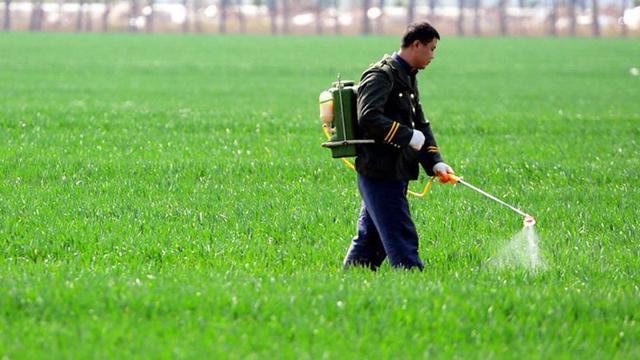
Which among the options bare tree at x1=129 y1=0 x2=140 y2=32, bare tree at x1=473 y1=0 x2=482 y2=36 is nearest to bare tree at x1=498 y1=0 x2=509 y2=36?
bare tree at x1=473 y1=0 x2=482 y2=36

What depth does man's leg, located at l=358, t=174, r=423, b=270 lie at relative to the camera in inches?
304

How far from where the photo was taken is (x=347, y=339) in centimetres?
612

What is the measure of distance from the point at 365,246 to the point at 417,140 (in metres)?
0.99

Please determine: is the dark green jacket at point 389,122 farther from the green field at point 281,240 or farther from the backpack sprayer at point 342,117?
the green field at point 281,240

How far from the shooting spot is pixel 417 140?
7539 mm

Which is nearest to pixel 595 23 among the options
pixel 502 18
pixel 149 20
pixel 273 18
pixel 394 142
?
pixel 502 18

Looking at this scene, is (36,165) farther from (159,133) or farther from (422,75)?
(422,75)

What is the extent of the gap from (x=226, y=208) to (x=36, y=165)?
3.43 metres

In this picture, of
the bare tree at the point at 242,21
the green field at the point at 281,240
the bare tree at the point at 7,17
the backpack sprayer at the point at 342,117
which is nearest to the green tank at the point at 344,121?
the backpack sprayer at the point at 342,117

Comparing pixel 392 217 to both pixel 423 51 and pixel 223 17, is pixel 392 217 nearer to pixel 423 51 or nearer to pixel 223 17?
pixel 423 51

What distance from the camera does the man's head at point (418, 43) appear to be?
7.58m

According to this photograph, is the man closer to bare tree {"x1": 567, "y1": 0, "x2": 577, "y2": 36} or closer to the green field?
the green field

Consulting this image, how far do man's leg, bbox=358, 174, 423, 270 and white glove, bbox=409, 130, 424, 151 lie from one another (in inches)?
12.5

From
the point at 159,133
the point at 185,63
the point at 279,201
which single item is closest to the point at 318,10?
the point at 185,63
